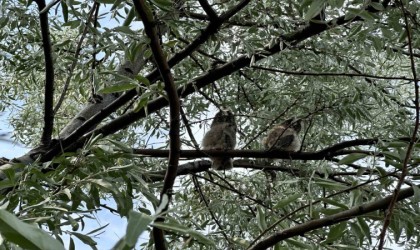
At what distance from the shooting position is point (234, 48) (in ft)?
8.34

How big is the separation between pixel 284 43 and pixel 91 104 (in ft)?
3.51

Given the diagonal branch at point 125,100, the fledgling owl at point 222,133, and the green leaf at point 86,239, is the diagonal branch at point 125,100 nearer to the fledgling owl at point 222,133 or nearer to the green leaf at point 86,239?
the fledgling owl at point 222,133

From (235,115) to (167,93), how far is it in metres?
0.86

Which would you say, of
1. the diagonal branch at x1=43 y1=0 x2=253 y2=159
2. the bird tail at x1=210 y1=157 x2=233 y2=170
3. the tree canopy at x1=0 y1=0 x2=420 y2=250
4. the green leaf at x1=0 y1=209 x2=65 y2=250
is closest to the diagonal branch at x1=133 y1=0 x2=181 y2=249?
the tree canopy at x1=0 y1=0 x2=420 y2=250

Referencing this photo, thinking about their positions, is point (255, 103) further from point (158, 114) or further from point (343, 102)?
point (343, 102)

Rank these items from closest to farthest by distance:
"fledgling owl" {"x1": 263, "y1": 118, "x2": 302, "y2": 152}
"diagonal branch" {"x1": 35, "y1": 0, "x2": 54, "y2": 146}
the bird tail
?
"diagonal branch" {"x1": 35, "y1": 0, "x2": 54, "y2": 146} < the bird tail < "fledgling owl" {"x1": 263, "y1": 118, "x2": 302, "y2": 152}

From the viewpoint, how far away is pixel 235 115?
244 centimetres

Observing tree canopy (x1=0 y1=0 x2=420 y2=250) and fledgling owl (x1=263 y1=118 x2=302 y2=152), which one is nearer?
tree canopy (x1=0 y1=0 x2=420 y2=250)

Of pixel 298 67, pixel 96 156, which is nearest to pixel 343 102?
pixel 298 67

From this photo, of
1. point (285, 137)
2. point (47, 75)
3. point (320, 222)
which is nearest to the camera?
point (320, 222)

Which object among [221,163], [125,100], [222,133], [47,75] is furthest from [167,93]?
[222,133]

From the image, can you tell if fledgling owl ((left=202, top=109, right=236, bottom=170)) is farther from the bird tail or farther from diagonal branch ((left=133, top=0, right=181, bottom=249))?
diagonal branch ((left=133, top=0, right=181, bottom=249))

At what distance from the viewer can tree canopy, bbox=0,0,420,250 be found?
149 centimetres

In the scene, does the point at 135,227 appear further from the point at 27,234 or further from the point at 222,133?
the point at 222,133
